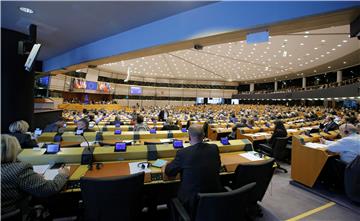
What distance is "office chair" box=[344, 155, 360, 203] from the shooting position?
9.23 ft

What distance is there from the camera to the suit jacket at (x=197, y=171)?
1913mm

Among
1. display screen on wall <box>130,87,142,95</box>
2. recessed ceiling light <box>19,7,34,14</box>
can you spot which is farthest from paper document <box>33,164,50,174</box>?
display screen on wall <box>130,87,142,95</box>

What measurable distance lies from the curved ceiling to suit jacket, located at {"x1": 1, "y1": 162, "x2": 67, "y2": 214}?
2.77 metres

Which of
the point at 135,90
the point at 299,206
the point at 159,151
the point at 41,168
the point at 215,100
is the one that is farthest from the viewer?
the point at 215,100

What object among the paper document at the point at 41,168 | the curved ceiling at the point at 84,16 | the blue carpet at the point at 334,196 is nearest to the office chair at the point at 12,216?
the paper document at the point at 41,168

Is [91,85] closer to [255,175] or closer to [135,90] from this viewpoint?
[135,90]

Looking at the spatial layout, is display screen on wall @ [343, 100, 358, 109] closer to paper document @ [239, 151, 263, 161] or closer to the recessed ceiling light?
paper document @ [239, 151, 263, 161]

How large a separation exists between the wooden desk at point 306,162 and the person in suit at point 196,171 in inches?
107

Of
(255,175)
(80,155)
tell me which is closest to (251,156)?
(255,175)

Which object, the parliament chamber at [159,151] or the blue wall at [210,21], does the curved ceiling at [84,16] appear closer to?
the parliament chamber at [159,151]

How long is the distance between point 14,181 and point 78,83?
67.9 feet

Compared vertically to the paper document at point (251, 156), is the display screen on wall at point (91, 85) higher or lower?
higher

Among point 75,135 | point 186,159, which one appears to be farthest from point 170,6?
point 75,135

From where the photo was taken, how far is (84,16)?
3732 mm
